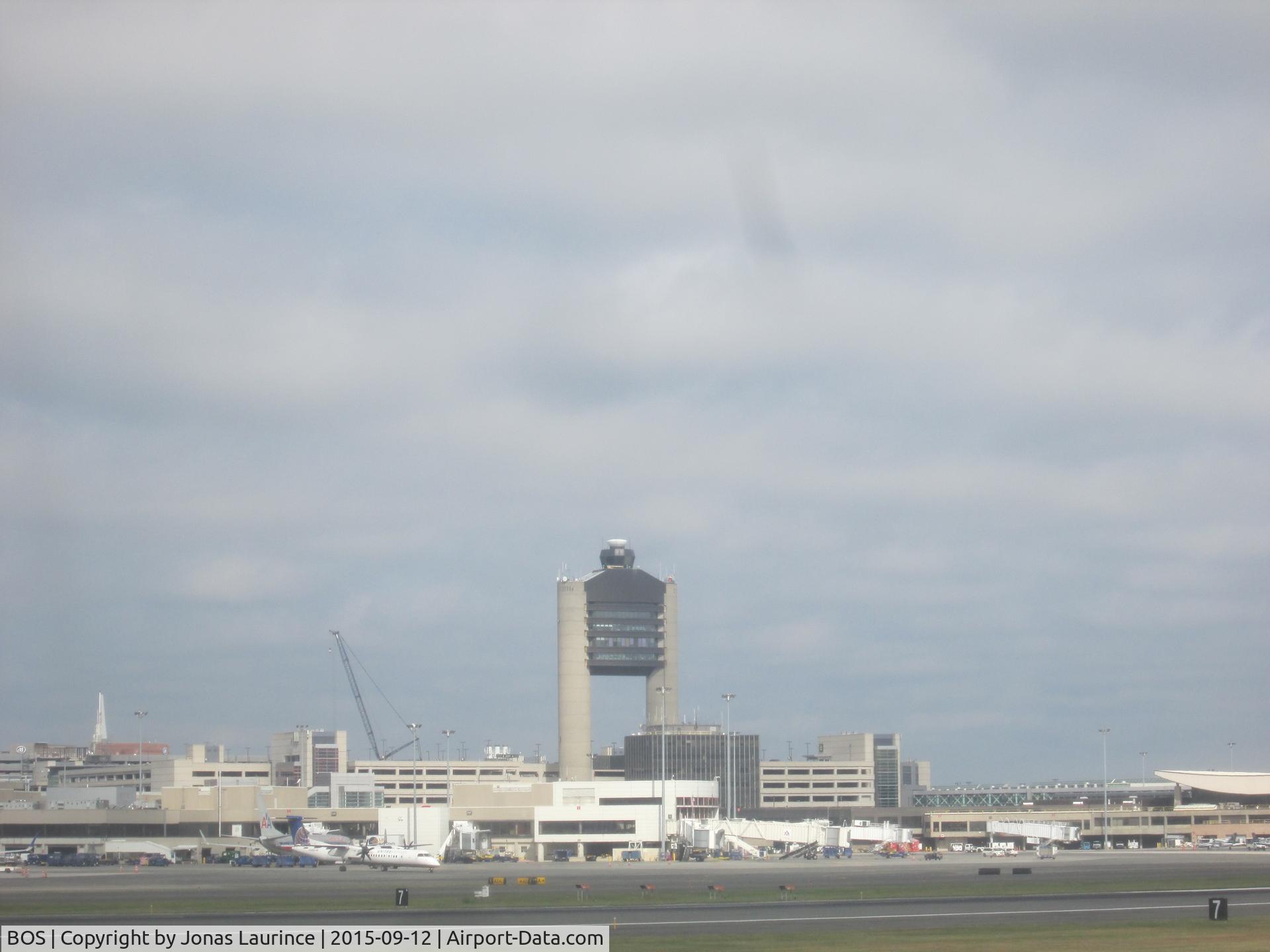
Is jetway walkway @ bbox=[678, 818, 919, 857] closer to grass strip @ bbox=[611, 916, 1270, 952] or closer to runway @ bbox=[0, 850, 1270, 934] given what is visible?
runway @ bbox=[0, 850, 1270, 934]

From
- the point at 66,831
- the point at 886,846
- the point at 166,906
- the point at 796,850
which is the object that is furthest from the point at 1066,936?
the point at 66,831

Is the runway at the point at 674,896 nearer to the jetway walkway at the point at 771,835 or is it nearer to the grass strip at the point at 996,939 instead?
the grass strip at the point at 996,939

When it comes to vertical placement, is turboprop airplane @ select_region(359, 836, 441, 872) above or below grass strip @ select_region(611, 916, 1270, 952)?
below

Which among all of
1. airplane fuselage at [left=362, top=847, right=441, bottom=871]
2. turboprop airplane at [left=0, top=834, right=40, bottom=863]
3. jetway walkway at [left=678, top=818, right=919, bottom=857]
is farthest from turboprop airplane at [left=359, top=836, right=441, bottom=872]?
turboprop airplane at [left=0, top=834, right=40, bottom=863]

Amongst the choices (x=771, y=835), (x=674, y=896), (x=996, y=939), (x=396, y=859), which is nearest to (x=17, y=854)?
(x=396, y=859)

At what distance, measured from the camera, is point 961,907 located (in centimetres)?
7269

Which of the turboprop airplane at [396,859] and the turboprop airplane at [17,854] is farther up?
the turboprop airplane at [396,859]

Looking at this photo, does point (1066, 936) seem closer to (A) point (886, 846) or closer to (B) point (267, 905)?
(B) point (267, 905)

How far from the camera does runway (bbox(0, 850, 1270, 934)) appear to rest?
66.9 meters

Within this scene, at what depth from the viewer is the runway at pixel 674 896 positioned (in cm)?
6688

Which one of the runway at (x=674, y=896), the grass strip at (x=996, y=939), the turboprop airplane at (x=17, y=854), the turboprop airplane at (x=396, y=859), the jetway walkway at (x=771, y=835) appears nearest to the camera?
the grass strip at (x=996, y=939)

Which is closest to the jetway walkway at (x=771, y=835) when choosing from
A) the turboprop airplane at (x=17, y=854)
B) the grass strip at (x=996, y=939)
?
the turboprop airplane at (x=17, y=854)

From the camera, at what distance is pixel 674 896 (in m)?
83.0

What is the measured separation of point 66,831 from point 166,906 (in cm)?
13494
